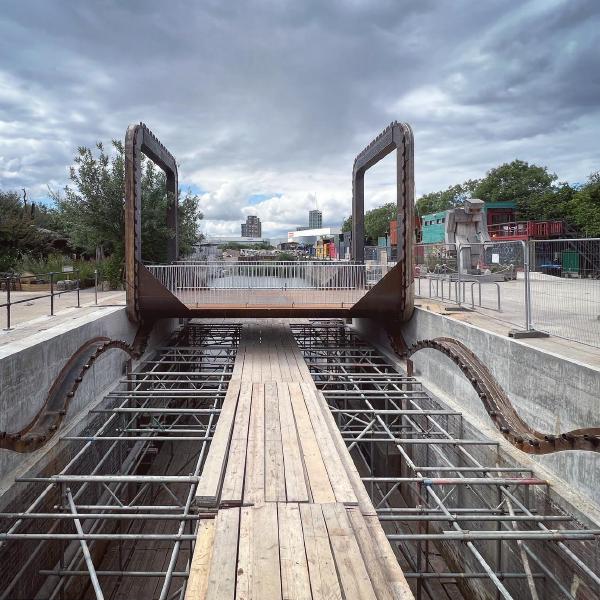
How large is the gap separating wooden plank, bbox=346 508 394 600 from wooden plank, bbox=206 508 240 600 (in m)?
1.01

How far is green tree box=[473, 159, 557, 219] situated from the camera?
198ft

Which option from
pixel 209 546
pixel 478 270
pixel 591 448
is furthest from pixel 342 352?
pixel 209 546

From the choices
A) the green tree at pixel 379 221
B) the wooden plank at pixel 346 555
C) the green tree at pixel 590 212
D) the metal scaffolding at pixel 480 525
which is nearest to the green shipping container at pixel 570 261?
the metal scaffolding at pixel 480 525

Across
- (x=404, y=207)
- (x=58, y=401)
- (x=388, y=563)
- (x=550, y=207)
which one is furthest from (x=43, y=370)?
(x=550, y=207)

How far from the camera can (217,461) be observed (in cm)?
564

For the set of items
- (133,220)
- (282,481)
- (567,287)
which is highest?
(133,220)

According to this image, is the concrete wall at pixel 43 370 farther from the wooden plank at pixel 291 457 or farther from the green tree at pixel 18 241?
the green tree at pixel 18 241

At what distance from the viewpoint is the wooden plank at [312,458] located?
16.3 feet

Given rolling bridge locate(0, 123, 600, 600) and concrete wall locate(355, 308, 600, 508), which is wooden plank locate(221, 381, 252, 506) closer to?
rolling bridge locate(0, 123, 600, 600)

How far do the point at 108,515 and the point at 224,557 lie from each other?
2.59 meters

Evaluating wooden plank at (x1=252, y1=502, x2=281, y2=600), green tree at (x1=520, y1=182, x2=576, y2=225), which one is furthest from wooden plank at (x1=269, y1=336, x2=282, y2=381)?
green tree at (x1=520, y1=182, x2=576, y2=225)

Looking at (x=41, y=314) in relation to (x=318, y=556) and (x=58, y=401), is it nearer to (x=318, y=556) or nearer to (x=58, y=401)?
(x=58, y=401)

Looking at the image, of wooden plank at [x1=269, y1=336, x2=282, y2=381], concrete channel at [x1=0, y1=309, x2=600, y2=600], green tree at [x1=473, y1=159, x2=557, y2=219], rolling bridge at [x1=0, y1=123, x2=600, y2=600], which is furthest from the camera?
green tree at [x1=473, y1=159, x2=557, y2=219]

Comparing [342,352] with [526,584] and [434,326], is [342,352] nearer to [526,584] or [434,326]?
[434,326]
